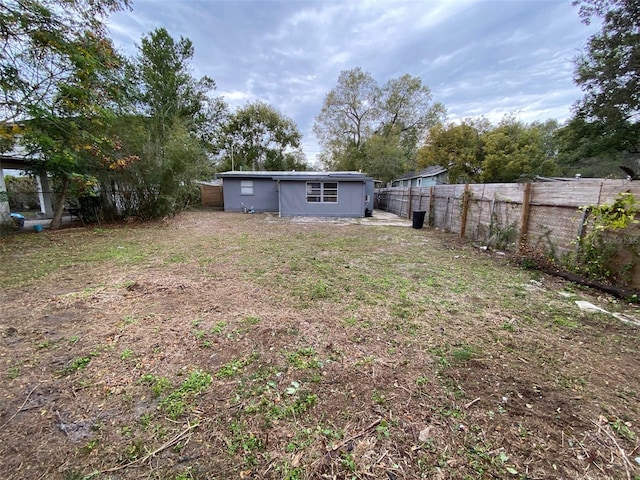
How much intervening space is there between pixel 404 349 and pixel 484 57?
51.0 ft

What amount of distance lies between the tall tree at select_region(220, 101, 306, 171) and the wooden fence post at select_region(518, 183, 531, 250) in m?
23.6

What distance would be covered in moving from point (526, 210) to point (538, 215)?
0.24 metres

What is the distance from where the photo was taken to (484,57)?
41.4ft

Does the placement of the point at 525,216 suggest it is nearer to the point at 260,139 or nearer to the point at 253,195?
the point at 253,195

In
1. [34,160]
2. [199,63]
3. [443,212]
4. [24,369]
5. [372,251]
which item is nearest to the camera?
[24,369]

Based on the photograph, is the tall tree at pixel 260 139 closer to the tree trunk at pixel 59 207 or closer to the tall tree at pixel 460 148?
the tall tree at pixel 460 148

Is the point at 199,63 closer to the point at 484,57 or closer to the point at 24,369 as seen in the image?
the point at 484,57

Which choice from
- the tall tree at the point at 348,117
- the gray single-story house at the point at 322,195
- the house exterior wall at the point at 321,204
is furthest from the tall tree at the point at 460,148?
the tall tree at the point at 348,117

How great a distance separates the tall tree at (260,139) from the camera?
24828 millimetres

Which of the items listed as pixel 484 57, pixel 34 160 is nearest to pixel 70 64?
pixel 34 160

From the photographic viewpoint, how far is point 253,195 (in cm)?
1575

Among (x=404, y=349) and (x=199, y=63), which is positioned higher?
(x=199, y=63)

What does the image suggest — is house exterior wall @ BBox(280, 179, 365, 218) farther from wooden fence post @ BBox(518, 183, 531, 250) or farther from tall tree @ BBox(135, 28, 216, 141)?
tall tree @ BBox(135, 28, 216, 141)

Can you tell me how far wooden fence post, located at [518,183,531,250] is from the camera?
5.28m
